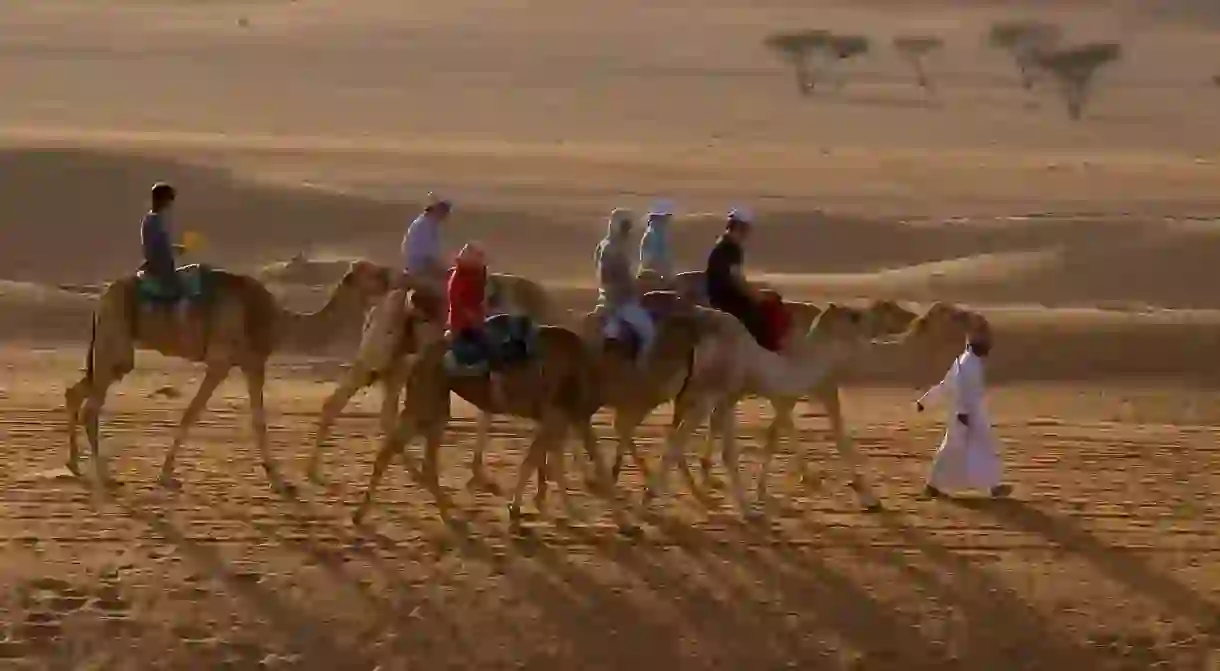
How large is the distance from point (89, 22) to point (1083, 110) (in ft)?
156

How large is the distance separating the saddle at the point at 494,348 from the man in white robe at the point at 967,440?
346 cm

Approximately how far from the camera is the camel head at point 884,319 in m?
13.4

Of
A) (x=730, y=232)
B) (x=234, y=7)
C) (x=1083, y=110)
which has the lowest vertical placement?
(x=730, y=232)

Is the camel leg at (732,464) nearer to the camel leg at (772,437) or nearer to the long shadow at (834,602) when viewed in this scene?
the camel leg at (772,437)

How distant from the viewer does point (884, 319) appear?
1345 cm

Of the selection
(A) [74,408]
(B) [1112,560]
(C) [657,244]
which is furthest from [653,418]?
(B) [1112,560]

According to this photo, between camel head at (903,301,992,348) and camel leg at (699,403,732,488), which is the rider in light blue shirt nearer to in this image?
camel leg at (699,403,732,488)

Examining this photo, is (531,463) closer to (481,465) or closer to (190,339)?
(481,465)

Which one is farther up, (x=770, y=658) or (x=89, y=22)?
(x=89, y=22)

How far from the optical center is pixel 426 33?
270 feet

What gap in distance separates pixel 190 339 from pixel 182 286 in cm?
43

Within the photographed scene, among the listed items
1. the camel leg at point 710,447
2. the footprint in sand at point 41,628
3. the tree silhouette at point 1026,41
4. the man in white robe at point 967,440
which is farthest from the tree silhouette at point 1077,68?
the footprint in sand at point 41,628

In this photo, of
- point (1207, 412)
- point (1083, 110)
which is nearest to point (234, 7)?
point (1083, 110)

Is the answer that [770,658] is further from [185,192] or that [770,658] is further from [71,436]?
[185,192]
